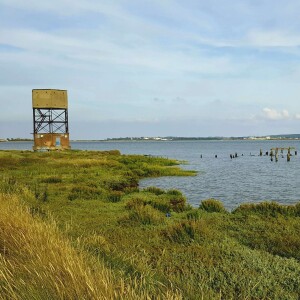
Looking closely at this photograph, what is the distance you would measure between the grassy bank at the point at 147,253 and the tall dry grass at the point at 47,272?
14 millimetres

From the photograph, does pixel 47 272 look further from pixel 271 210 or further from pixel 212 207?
pixel 212 207

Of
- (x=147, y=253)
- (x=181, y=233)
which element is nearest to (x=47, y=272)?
(x=147, y=253)

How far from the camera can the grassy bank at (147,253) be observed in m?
4.47

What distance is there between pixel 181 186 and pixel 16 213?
75.3 ft

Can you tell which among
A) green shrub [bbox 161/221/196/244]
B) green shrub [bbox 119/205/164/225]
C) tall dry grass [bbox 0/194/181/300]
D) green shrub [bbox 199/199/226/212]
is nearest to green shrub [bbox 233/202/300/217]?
green shrub [bbox 199/199/226/212]

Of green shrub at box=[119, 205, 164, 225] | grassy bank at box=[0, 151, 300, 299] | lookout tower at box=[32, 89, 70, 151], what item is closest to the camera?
grassy bank at box=[0, 151, 300, 299]

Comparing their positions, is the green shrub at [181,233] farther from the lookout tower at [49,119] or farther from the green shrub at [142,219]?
the lookout tower at [49,119]

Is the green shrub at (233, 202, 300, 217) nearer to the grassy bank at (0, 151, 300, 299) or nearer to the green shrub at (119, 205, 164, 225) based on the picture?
the grassy bank at (0, 151, 300, 299)

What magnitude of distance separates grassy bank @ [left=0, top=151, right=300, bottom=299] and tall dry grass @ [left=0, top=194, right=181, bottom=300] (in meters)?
0.01

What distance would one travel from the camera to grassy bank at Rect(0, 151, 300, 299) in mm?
4473

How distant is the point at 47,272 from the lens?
180 inches

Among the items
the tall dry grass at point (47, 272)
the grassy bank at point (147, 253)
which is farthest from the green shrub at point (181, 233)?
the tall dry grass at point (47, 272)

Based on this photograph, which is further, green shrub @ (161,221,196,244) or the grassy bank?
green shrub @ (161,221,196,244)

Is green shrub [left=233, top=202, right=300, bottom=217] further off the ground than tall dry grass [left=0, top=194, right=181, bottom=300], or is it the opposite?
tall dry grass [left=0, top=194, right=181, bottom=300]
